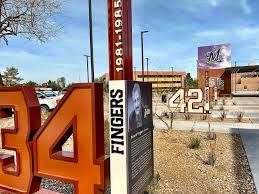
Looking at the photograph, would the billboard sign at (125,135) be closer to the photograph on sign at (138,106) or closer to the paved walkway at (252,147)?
the photograph on sign at (138,106)

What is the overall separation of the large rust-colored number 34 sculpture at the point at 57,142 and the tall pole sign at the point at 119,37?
0.34m

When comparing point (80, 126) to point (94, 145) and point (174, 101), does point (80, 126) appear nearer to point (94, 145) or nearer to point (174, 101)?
point (94, 145)

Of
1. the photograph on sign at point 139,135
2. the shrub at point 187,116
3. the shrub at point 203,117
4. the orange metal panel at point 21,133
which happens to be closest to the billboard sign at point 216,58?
the shrub at point 203,117

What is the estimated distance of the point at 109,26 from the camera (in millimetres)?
3336

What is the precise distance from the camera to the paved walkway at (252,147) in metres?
6.07

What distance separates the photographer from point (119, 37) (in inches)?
128

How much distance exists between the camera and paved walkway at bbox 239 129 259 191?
6070mm

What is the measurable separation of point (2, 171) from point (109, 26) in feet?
9.33

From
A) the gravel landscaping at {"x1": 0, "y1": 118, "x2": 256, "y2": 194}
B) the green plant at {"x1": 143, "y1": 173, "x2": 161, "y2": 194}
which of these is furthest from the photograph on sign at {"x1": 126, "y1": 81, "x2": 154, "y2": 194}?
the gravel landscaping at {"x1": 0, "y1": 118, "x2": 256, "y2": 194}

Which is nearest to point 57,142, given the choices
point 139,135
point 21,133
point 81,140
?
point 81,140

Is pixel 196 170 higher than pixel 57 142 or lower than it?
lower

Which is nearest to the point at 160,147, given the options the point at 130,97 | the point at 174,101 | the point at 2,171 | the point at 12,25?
the point at 2,171

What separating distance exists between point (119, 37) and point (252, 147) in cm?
627

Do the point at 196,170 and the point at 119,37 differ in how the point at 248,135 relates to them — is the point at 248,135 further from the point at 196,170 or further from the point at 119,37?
the point at 119,37
